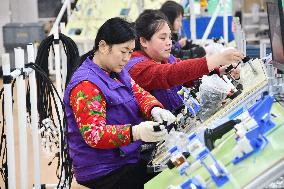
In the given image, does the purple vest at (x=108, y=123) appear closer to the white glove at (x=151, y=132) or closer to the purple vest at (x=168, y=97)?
the white glove at (x=151, y=132)

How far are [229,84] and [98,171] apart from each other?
806mm

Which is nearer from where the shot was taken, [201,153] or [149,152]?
[201,153]

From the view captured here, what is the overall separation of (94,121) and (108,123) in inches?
8.0

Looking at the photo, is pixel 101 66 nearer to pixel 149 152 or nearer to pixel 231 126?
pixel 149 152

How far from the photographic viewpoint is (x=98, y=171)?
2.56 m

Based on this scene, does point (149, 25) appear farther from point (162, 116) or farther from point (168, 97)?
point (162, 116)

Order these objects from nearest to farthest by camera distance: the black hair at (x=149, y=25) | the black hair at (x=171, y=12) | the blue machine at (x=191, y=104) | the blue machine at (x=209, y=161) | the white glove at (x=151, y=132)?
1. the blue machine at (x=209, y=161)
2. the white glove at (x=151, y=132)
3. the blue machine at (x=191, y=104)
4. the black hair at (x=149, y=25)
5. the black hair at (x=171, y=12)

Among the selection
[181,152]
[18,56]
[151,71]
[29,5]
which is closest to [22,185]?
[18,56]

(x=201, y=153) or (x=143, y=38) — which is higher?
(x=143, y=38)

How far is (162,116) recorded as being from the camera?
2.65 metres

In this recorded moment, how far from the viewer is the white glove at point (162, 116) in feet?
8.46

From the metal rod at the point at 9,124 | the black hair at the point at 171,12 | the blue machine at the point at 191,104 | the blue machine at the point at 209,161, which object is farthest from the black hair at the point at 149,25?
the black hair at the point at 171,12

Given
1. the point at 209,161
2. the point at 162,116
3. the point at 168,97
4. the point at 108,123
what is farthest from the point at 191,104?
the point at 209,161

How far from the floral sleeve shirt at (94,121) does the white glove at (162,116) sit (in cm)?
26
